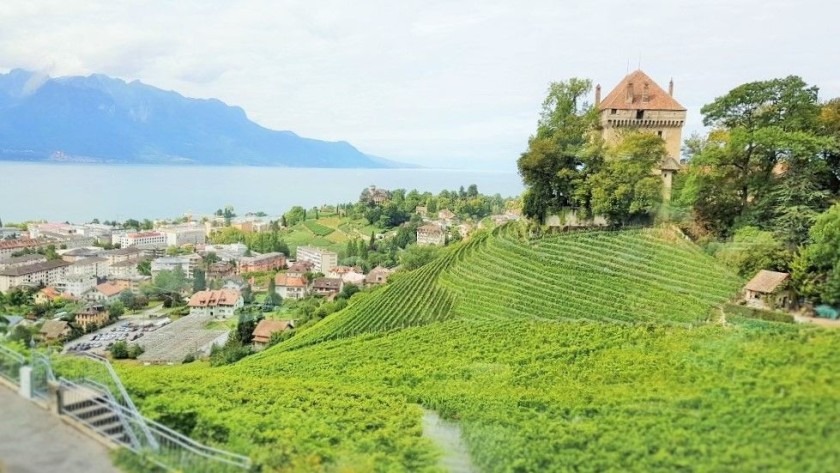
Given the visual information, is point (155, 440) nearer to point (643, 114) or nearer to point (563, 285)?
point (563, 285)

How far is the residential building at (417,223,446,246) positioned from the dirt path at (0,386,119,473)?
69.2 m

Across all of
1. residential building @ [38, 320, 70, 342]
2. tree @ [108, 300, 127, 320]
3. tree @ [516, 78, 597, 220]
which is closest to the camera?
tree @ [516, 78, 597, 220]

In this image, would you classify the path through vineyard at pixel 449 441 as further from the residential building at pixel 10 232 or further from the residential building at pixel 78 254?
the residential building at pixel 10 232

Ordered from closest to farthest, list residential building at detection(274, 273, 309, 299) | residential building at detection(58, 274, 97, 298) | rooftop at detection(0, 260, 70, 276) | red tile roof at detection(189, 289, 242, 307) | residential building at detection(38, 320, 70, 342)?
residential building at detection(38, 320, 70, 342) < red tile roof at detection(189, 289, 242, 307) < rooftop at detection(0, 260, 70, 276) < residential building at detection(58, 274, 97, 298) < residential building at detection(274, 273, 309, 299)


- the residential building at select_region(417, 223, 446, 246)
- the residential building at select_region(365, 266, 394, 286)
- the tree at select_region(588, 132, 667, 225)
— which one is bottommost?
the residential building at select_region(365, 266, 394, 286)

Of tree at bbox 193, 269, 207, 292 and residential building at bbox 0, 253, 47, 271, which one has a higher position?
residential building at bbox 0, 253, 47, 271

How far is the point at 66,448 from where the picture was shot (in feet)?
22.5

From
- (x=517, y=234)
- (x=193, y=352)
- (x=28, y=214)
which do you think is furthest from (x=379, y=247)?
(x=28, y=214)

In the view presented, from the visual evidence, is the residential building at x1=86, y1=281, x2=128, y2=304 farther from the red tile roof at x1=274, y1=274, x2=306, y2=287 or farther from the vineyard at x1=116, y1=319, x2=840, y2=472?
the vineyard at x1=116, y1=319, x2=840, y2=472

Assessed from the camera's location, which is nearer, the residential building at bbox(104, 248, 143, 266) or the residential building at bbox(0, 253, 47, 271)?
the residential building at bbox(0, 253, 47, 271)

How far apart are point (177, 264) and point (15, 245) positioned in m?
25.9

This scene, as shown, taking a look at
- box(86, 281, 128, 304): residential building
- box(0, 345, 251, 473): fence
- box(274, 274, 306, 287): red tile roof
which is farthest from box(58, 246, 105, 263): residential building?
box(0, 345, 251, 473): fence

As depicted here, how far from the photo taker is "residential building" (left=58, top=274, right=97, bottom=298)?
6197 centimetres

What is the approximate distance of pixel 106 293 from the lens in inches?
2372
